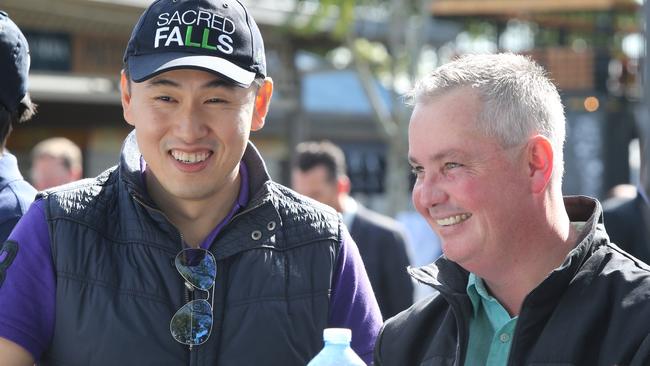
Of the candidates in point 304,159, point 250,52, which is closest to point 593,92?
point 304,159

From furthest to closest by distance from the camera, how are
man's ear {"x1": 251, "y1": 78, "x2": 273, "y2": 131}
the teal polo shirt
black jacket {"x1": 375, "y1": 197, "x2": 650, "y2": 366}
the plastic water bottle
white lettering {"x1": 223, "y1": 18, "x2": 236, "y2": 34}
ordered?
man's ear {"x1": 251, "y1": 78, "x2": 273, "y2": 131} < white lettering {"x1": 223, "y1": 18, "x2": 236, "y2": 34} < the teal polo shirt < the plastic water bottle < black jacket {"x1": 375, "y1": 197, "x2": 650, "y2": 366}

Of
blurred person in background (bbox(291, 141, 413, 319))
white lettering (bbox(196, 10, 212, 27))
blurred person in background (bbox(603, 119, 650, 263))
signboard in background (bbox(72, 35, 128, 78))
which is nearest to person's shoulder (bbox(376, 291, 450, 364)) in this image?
white lettering (bbox(196, 10, 212, 27))

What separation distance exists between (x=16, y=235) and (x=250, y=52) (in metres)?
0.83

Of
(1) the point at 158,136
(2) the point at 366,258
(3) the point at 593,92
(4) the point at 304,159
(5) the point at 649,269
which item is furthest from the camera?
(3) the point at 593,92

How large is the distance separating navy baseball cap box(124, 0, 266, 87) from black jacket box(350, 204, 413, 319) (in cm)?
442

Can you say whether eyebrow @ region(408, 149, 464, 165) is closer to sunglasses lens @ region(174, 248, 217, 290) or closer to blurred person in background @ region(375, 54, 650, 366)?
blurred person in background @ region(375, 54, 650, 366)

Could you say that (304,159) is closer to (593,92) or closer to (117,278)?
(117,278)

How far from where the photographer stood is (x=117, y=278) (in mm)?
3055

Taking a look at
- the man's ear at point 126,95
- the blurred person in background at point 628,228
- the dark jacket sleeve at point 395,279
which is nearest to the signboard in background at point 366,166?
the dark jacket sleeve at point 395,279

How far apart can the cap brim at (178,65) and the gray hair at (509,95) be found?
0.57 m

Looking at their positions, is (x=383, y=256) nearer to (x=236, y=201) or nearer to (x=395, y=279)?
(x=395, y=279)

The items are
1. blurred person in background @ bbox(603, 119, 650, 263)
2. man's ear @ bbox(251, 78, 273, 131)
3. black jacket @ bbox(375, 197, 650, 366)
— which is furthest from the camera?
blurred person in background @ bbox(603, 119, 650, 263)

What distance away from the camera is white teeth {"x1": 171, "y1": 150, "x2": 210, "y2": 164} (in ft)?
10.2

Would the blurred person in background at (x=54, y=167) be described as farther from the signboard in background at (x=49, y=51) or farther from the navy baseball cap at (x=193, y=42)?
the navy baseball cap at (x=193, y=42)
